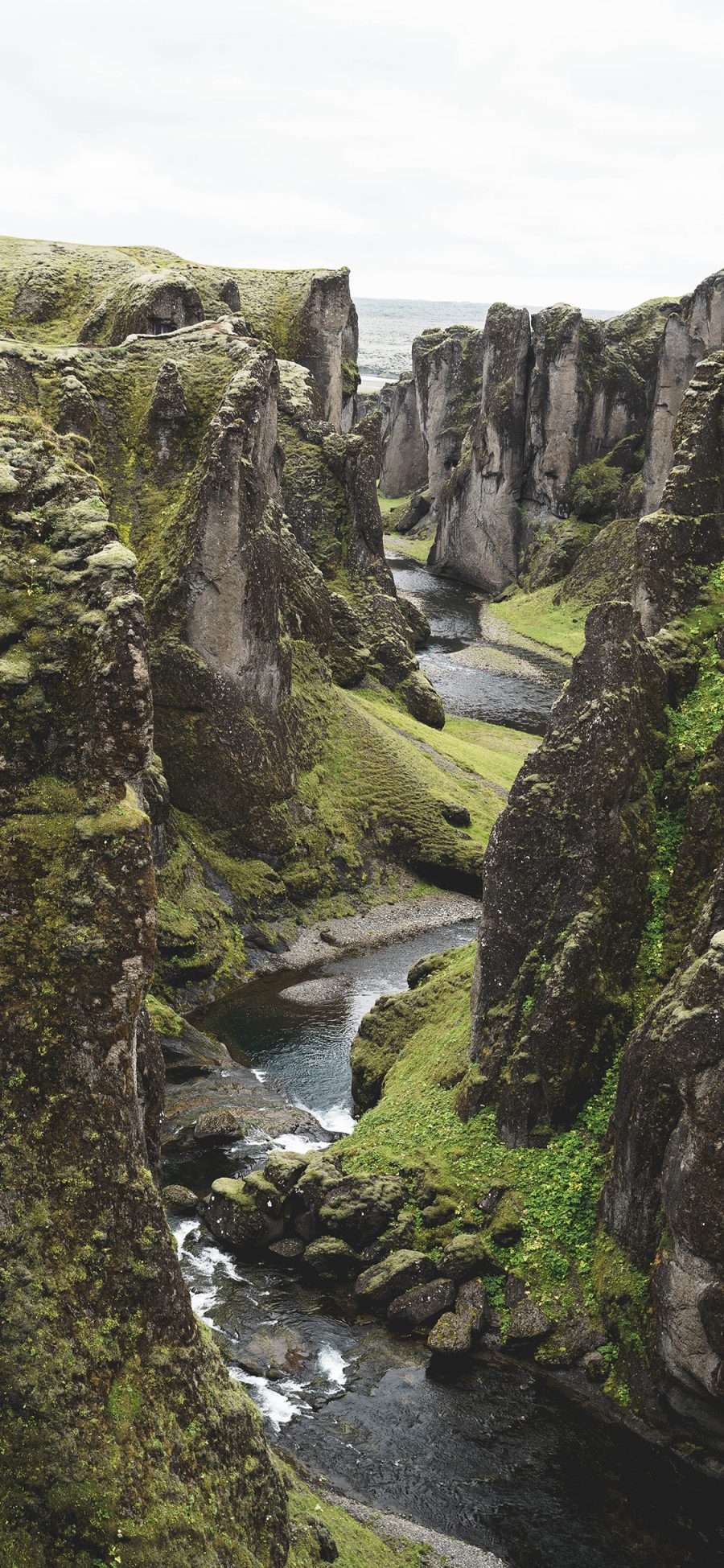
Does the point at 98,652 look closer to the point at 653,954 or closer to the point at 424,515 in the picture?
the point at 653,954

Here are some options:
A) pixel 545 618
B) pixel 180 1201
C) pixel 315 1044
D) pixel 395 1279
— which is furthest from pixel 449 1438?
pixel 545 618

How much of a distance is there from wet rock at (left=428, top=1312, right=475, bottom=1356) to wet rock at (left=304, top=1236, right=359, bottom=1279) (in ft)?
9.54

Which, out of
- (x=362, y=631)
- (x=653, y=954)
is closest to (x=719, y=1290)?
(x=653, y=954)

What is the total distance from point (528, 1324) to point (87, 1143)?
14.2 m

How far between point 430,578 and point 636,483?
30590 millimetres

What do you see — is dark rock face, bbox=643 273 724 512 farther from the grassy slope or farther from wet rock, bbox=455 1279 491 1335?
wet rock, bbox=455 1279 491 1335

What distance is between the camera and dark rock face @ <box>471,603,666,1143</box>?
91.7 feet

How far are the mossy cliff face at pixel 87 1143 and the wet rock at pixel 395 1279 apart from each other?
1068 centimetres

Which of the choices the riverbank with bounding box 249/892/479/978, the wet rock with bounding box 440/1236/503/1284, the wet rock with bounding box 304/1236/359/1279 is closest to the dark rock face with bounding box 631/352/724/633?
the wet rock with bounding box 440/1236/503/1284

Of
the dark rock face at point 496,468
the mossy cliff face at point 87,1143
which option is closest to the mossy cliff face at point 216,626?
the mossy cliff face at point 87,1143

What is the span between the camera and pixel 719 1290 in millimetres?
21047

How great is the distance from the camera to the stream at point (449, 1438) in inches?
816

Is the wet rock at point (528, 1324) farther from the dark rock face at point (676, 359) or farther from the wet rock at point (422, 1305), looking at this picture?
the dark rock face at point (676, 359)

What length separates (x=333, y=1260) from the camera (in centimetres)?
2814
